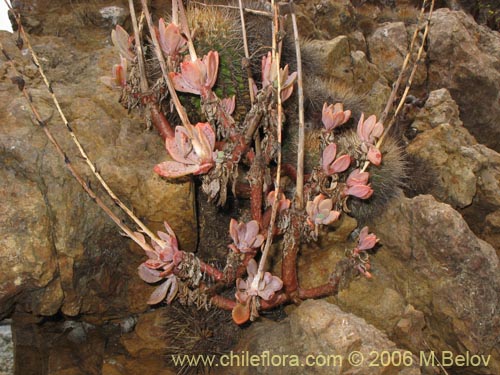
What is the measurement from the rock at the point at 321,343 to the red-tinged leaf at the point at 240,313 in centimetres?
25

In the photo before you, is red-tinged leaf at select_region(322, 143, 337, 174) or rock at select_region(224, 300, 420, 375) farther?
red-tinged leaf at select_region(322, 143, 337, 174)

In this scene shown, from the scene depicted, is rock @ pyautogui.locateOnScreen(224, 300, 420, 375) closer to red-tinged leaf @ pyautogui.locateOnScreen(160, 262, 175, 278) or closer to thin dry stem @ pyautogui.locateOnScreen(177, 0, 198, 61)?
red-tinged leaf @ pyautogui.locateOnScreen(160, 262, 175, 278)

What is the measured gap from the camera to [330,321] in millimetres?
2273

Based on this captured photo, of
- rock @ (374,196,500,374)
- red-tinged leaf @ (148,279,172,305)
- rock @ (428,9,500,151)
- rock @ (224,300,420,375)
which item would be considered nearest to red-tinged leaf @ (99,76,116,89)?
red-tinged leaf @ (148,279,172,305)

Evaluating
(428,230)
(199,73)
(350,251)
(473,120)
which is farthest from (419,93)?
(199,73)

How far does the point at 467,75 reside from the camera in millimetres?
5465

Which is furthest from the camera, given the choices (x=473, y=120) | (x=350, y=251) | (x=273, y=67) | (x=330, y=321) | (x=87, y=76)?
(x=473, y=120)

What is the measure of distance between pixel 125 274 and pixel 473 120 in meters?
4.57

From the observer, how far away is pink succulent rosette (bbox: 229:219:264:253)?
7.66 ft

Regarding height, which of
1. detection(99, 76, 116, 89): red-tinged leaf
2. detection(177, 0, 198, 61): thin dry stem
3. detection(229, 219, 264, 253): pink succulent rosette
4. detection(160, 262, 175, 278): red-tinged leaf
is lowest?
detection(160, 262, 175, 278): red-tinged leaf

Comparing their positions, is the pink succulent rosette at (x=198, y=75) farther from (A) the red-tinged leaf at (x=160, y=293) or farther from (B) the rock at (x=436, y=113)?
(B) the rock at (x=436, y=113)

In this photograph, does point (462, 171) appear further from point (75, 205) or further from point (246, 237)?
Answer: point (75, 205)

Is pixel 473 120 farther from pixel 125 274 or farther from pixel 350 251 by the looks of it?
pixel 125 274

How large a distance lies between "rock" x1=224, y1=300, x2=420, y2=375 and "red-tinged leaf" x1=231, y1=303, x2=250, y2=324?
25 centimetres
